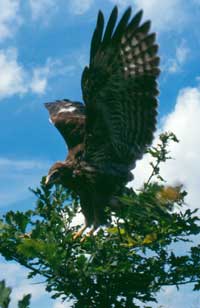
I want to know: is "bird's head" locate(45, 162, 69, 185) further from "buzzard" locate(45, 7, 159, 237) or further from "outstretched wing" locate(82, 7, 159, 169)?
"outstretched wing" locate(82, 7, 159, 169)

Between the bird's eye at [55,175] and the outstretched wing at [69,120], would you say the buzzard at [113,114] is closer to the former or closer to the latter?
the bird's eye at [55,175]

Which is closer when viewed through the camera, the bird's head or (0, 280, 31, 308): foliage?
(0, 280, 31, 308): foliage

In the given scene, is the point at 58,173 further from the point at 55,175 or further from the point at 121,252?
the point at 121,252

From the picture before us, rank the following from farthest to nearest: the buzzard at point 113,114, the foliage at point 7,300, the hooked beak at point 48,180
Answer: the buzzard at point 113,114 → the hooked beak at point 48,180 → the foliage at point 7,300

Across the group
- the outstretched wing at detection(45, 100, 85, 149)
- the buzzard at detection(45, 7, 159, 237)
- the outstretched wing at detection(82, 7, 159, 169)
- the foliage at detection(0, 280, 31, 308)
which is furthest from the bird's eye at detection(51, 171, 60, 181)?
the foliage at detection(0, 280, 31, 308)

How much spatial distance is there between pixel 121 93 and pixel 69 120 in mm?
1097

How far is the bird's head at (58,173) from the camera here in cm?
656

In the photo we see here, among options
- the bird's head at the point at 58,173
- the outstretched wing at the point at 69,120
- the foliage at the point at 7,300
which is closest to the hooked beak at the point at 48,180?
the bird's head at the point at 58,173

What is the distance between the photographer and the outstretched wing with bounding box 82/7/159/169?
21.2ft

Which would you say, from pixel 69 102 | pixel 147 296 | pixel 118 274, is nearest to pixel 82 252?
pixel 118 274

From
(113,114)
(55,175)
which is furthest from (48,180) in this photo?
(113,114)

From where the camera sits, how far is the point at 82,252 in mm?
4672

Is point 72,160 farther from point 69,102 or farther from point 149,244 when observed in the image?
point 149,244

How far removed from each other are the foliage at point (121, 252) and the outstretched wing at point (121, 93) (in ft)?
6.15
